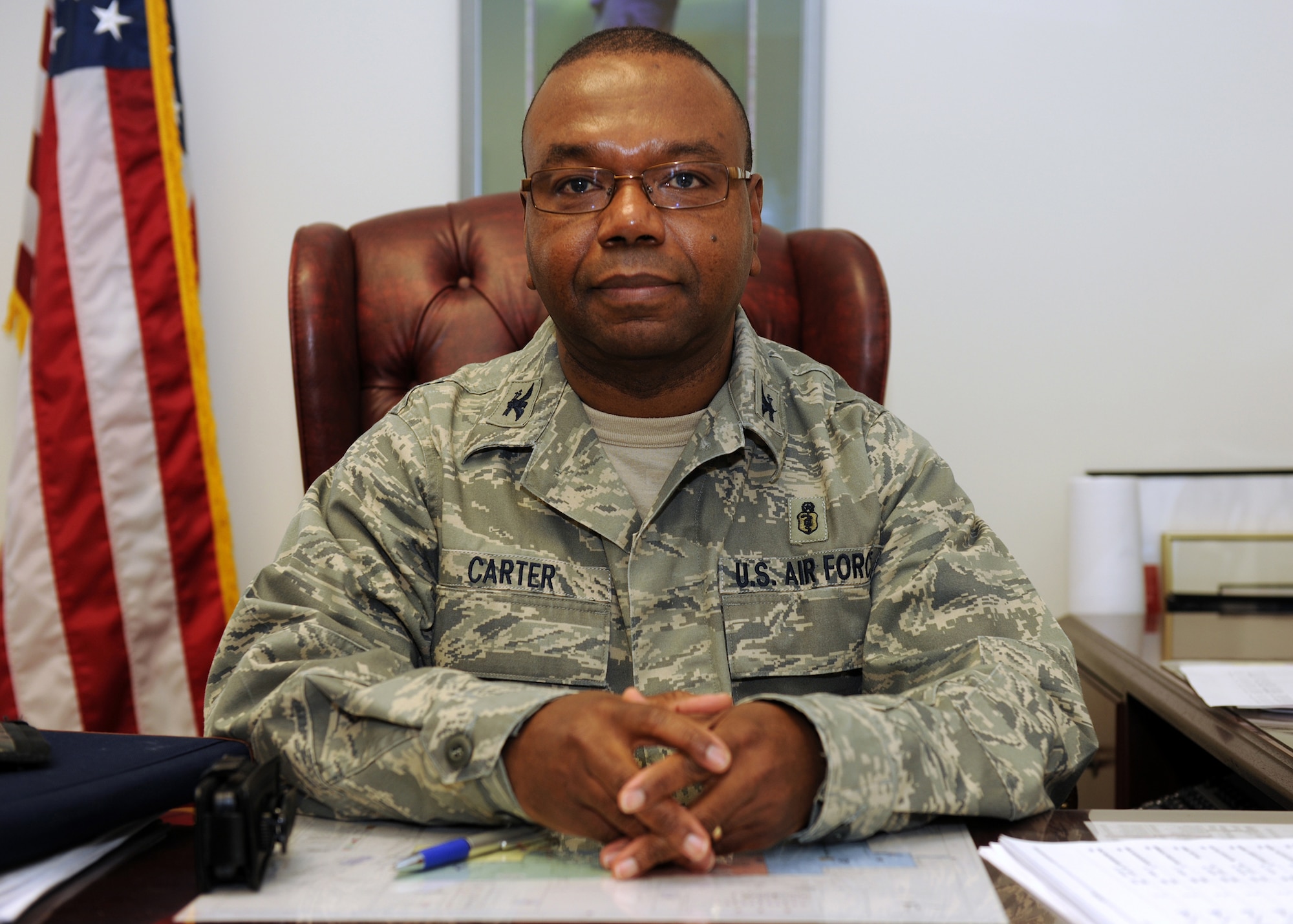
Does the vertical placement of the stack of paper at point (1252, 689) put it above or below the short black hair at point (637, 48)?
below

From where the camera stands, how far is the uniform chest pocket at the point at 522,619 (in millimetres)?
1068

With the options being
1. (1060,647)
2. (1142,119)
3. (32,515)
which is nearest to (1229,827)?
(1060,647)

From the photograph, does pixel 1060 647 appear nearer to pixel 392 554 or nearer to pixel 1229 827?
pixel 1229 827

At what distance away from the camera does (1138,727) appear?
1.40m

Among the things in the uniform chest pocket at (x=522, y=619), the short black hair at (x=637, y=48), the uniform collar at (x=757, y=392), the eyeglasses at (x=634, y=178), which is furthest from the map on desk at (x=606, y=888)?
the short black hair at (x=637, y=48)

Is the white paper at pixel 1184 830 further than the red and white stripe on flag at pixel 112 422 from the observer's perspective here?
No

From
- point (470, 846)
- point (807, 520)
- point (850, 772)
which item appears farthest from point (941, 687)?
point (470, 846)

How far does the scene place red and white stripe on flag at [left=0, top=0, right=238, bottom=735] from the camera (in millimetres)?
1926

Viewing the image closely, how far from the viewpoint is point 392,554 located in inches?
41.6

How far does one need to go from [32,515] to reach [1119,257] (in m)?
2.12

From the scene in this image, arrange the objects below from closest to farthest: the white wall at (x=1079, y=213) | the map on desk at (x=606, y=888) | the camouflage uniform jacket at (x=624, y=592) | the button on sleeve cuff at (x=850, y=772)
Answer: the map on desk at (x=606, y=888), the button on sleeve cuff at (x=850, y=772), the camouflage uniform jacket at (x=624, y=592), the white wall at (x=1079, y=213)

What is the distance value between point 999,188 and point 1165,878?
162 centimetres

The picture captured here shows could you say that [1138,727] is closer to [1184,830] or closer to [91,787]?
[1184,830]

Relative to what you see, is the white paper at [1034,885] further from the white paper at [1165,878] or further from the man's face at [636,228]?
the man's face at [636,228]
